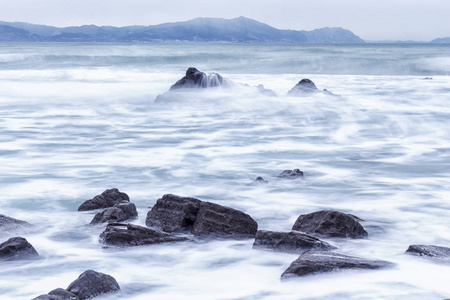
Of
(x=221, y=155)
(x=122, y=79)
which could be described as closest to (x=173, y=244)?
(x=221, y=155)

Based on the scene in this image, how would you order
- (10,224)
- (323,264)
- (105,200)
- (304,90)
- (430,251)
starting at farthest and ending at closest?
(304,90)
(105,200)
(10,224)
(430,251)
(323,264)

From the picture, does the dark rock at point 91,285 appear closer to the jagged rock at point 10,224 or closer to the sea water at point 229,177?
the sea water at point 229,177

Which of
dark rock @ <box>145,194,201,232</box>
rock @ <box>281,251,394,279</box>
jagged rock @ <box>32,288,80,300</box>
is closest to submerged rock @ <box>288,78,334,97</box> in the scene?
dark rock @ <box>145,194,201,232</box>

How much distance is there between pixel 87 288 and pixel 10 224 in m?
2.01

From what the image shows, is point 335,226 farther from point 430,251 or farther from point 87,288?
point 87,288

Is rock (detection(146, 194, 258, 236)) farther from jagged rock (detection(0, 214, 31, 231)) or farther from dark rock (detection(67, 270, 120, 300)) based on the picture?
dark rock (detection(67, 270, 120, 300))

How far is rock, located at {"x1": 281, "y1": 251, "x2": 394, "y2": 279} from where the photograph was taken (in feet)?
13.5

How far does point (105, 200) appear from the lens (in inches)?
237

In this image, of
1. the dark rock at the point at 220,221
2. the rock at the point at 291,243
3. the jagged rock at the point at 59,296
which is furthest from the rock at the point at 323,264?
the jagged rock at the point at 59,296

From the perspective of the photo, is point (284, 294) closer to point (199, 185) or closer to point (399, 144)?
point (199, 185)

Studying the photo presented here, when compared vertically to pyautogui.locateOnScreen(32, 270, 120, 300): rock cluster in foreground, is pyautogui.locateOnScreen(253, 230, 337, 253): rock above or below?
below

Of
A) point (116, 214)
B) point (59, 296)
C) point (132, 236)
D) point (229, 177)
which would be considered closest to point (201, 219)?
point (132, 236)

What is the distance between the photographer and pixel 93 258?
470cm

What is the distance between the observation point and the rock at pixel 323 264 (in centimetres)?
412
